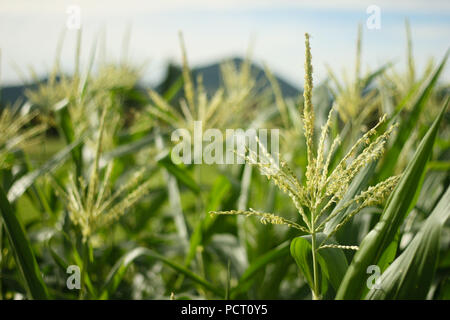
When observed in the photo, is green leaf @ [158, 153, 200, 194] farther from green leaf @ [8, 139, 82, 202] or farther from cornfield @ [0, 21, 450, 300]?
green leaf @ [8, 139, 82, 202]

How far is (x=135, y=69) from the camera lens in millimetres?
2148

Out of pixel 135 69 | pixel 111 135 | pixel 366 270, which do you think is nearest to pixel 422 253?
pixel 366 270

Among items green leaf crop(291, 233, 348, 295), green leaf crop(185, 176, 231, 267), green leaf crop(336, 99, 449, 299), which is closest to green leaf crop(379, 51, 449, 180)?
green leaf crop(336, 99, 449, 299)

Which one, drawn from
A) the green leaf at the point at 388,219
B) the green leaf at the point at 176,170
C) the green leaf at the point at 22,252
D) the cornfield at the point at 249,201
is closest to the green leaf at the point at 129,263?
the cornfield at the point at 249,201

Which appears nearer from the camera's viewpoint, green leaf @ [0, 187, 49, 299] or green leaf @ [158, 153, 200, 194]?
green leaf @ [0, 187, 49, 299]

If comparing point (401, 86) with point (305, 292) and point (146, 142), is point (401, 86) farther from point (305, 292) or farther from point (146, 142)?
point (146, 142)

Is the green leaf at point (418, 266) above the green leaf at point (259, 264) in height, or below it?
above

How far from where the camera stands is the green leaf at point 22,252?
85 centimetres

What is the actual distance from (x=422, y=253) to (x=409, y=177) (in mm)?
128

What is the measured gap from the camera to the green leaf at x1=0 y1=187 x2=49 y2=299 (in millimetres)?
855

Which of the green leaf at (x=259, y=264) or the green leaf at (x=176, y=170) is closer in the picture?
the green leaf at (x=259, y=264)

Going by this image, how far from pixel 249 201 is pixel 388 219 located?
941 mm

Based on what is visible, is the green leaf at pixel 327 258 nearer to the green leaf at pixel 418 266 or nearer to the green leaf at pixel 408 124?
the green leaf at pixel 418 266

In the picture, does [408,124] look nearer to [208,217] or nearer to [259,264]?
[259,264]
